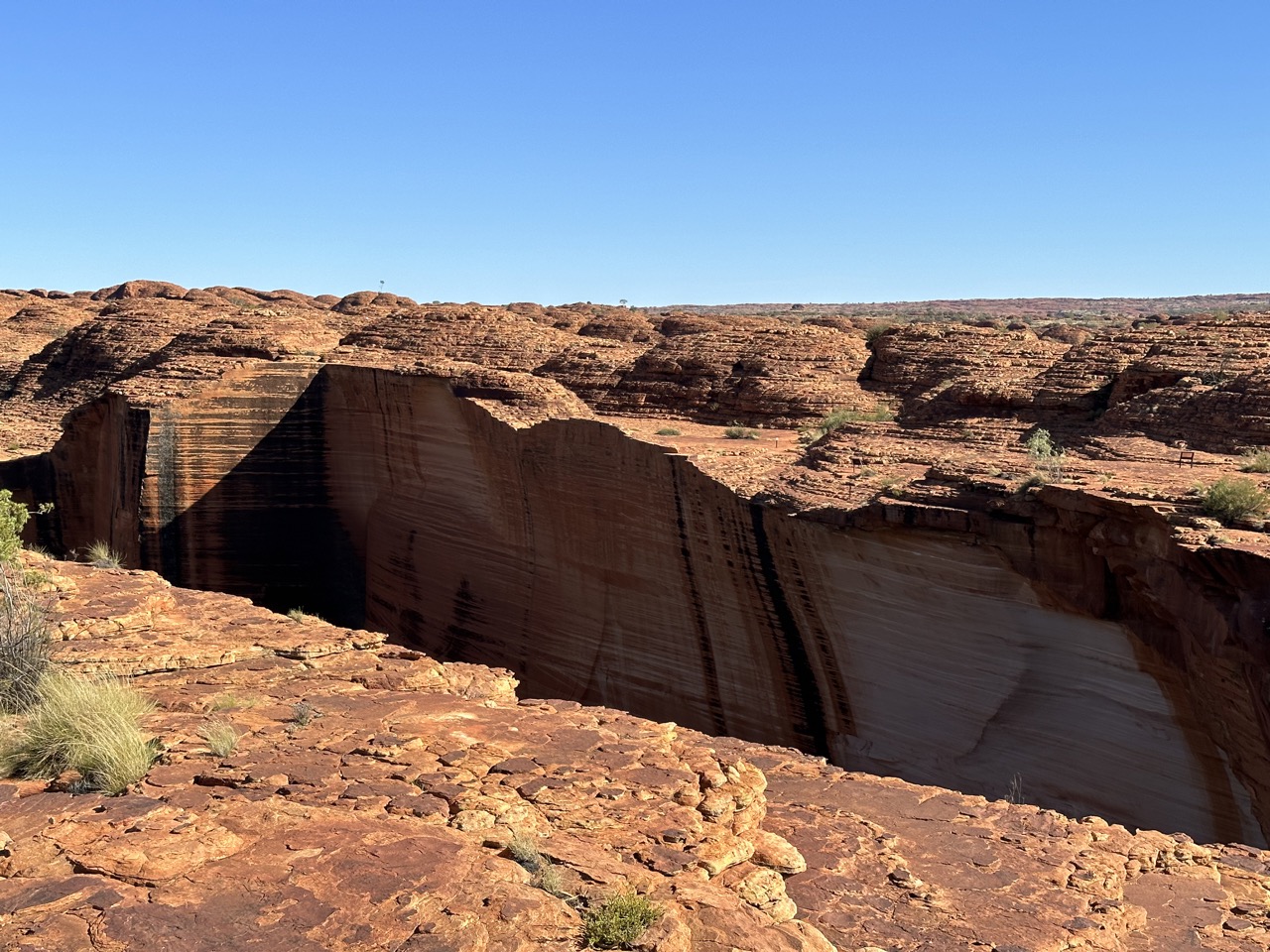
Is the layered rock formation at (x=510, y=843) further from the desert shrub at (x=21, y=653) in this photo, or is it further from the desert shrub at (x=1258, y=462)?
the desert shrub at (x=1258, y=462)

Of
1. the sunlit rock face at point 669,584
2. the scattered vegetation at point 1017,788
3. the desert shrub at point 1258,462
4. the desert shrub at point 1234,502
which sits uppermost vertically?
the desert shrub at point 1258,462

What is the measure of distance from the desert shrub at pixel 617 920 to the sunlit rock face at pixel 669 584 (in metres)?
6.84

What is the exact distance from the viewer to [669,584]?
15977 mm

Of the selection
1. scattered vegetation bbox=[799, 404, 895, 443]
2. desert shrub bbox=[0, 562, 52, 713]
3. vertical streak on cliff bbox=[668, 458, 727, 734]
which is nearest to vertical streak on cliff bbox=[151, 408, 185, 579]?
vertical streak on cliff bbox=[668, 458, 727, 734]

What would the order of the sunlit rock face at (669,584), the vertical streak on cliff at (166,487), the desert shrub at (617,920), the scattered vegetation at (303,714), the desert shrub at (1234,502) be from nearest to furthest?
the desert shrub at (617,920), the scattered vegetation at (303,714), the desert shrub at (1234,502), the sunlit rock face at (669,584), the vertical streak on cliff at (166,487)

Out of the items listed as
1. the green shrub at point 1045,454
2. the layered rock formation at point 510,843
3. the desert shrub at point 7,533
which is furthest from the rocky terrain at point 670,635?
the desert shrub at point 7,533

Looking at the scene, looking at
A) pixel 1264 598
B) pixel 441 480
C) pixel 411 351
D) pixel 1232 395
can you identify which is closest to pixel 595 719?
pixel 1264 598

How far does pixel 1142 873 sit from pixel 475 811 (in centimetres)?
394

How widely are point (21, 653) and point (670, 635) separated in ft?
30.3

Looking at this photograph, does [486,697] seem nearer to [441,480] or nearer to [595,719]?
[595,719]

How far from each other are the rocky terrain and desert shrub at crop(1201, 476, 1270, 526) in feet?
0.58

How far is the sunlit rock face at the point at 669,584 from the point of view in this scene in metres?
11.3

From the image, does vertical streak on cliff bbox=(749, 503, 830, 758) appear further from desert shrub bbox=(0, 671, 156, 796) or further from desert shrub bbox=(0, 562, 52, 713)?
desert shrub bbox=(0, 671, 156, 796)

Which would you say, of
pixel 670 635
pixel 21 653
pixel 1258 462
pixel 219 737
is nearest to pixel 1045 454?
pixel 1258 462
